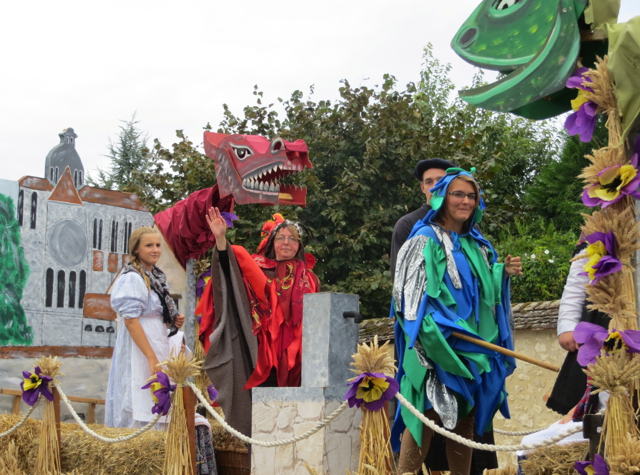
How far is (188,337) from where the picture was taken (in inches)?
230

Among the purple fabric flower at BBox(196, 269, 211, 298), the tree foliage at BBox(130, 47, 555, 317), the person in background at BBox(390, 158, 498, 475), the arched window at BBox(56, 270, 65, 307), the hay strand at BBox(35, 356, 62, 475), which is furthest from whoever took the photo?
the tree foliage at BBox(130, 47, 555, 317)

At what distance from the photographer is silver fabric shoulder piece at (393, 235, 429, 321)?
3619 mm

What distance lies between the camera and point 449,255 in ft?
12.2

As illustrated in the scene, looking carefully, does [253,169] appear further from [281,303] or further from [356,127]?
[356,127]

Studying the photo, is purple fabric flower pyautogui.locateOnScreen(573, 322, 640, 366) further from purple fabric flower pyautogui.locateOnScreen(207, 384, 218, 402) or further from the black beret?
purple fabric flower pyautogui.locateOnScreen(207, 384, 218, 402)

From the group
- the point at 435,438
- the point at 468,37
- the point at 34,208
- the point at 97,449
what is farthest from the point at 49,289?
the point at 468,37

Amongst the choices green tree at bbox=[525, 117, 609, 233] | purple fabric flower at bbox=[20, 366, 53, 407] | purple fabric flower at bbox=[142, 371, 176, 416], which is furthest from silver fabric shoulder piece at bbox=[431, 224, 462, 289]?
green tree at bbox=[525, 117, 609, 233]

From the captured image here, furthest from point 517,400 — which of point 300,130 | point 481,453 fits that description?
point 300,130

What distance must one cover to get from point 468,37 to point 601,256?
1363mm

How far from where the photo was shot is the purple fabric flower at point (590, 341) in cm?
271

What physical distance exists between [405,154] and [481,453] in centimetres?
614

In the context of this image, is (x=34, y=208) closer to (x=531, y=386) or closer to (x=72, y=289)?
(x=72, y=289)

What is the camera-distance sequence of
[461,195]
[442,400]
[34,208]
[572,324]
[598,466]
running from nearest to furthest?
1. [598,466]
2. [572,324]
3. [442,400]
4. [461,195]
5. [34,208]

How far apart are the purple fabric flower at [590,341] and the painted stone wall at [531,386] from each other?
3.45 m
